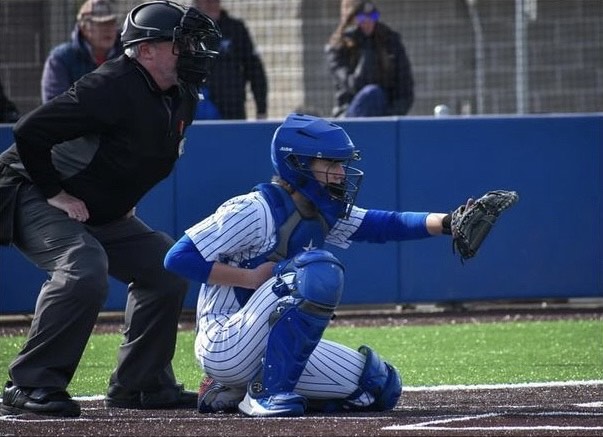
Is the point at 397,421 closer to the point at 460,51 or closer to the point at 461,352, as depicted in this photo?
the point at 461,352

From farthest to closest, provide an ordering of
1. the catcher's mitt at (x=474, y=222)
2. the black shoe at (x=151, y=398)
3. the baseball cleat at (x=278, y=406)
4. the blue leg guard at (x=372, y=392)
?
the black shoe at (x=151, y=398) < the blue leg guard at (x=372, y=392) < the catcher's mitt at (x=474, y=222) < the baseball cleat at (x=278, y=406)

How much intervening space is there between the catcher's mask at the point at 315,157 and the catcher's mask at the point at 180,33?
57cm

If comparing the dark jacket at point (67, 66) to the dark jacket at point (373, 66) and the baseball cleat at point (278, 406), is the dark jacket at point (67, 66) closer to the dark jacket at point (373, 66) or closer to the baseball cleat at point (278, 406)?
the dark jacket at point (373, 66)

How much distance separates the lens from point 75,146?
6.32 m

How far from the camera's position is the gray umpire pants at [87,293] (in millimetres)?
6023

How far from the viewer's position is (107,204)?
252 inches

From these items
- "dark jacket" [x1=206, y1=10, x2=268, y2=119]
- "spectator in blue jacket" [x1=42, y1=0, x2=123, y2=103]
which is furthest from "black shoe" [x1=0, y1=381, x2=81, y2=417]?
"dark jacket" [x1=206, y1=10, x2=268, y2=119]

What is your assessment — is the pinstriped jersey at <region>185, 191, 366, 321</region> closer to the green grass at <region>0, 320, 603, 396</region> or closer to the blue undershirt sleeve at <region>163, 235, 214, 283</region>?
the blue undershirt sleeve at <region>163, 235, 214, 283</region>

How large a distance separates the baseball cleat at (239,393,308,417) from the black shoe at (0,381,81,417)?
741 millimetres

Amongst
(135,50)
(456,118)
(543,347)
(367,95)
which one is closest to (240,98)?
(367,95)

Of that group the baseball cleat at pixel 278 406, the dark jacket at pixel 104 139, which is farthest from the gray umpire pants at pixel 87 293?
the baseball cleat at pixel 278 406

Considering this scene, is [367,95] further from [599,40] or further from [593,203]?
[599,40]

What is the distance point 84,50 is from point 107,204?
4219 mm

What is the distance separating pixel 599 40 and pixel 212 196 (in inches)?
217
